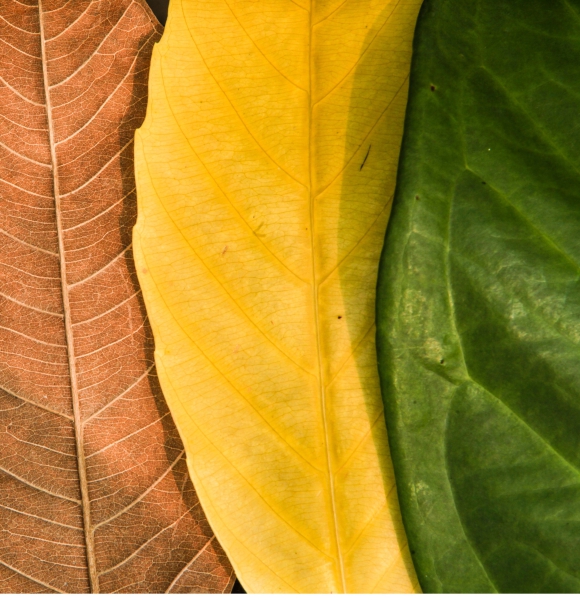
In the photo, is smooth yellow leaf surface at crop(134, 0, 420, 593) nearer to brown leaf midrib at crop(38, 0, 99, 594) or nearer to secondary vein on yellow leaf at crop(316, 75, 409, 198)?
secondary vein on yellow leaf at crop(316, 75, 409, 198)

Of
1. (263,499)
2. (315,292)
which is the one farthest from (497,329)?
(263,499)

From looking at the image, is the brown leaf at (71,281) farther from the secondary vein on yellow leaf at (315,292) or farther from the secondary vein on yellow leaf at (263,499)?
the secondary vein on yellow leaf at (315,292)

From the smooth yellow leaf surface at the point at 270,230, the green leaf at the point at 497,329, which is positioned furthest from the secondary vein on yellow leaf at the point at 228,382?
the green leaf at the point at 497,329

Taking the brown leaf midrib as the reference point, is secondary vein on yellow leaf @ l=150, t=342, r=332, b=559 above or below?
below

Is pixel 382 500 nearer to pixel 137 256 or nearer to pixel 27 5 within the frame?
pixel 137 256

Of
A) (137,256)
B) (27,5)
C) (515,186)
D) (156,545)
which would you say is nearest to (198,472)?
(156,545)

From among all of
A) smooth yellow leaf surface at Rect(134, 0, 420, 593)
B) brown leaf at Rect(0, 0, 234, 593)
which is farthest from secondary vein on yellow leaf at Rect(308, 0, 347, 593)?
brown leaf at Rect(0, 0, 234, 593)

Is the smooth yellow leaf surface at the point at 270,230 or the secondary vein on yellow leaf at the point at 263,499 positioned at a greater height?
the smooth yellow leaf surface at the point at 270,230
